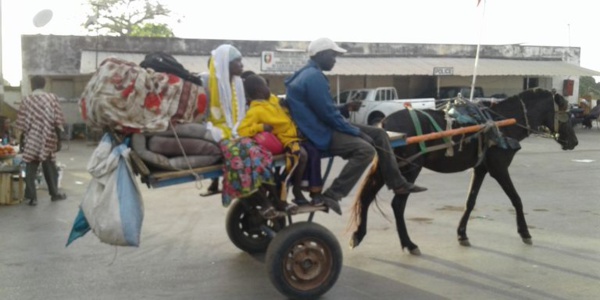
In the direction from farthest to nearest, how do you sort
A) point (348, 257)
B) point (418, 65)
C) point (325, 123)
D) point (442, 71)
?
1. point (418, 65)
2. point (442, 71)
3. point (348, 257)
4. point (325, 123)

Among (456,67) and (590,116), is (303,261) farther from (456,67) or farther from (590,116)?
(456,67)

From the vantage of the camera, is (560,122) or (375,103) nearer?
(560,122)

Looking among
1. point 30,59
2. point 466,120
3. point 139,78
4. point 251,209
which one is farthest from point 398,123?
point 30,59

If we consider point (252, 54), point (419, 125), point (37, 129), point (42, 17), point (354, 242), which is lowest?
point (354, 242)

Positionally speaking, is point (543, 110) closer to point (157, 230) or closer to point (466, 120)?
point (466, 120)

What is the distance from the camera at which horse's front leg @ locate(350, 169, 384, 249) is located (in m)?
7.36

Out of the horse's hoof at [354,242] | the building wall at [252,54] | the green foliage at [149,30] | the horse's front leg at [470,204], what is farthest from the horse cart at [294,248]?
the green foliage at [149,30]

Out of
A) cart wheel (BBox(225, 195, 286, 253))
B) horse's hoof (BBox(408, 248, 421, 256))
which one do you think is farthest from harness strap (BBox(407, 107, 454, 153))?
cart wheel (BBox(225, 195, 286, 253))

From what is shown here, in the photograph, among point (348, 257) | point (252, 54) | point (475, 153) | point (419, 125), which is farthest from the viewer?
point (252, 54)

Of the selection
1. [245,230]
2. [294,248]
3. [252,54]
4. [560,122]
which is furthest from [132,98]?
[252,54]

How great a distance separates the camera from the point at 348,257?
725cm

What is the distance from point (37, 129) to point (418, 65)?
2376cm

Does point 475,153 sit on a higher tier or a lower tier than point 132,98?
lower

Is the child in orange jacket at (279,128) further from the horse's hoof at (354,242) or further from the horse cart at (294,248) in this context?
the horse's hoof at (354,242)
